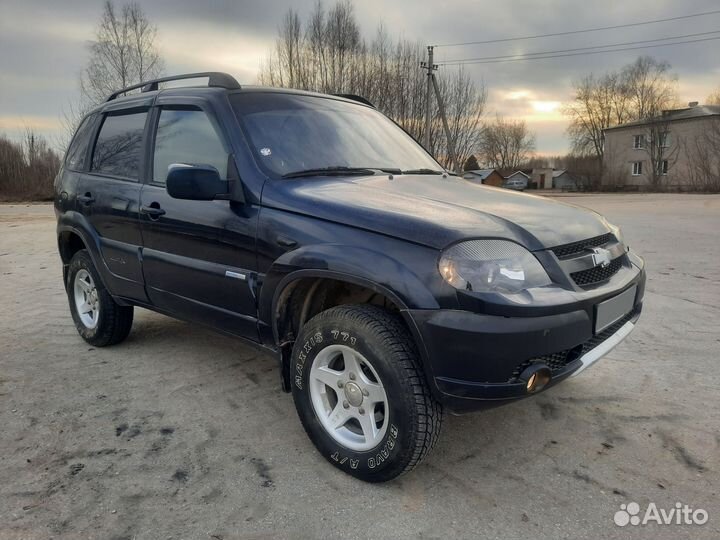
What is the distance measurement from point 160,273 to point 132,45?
29112mm

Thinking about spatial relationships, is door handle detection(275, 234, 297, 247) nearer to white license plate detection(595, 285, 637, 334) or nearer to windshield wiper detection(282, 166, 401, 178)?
windshield wiper detection(282, 166, 401, 178)

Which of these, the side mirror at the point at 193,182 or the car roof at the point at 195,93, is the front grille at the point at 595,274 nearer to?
the side mirror at the point at 193,182

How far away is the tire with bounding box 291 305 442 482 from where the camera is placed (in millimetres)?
2311

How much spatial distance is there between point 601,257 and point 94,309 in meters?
3.88

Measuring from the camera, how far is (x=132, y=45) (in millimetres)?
28062

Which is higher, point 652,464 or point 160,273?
point 160,273

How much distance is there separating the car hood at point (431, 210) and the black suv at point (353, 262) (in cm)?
1

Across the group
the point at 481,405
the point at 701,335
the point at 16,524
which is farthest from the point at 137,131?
the point at 701,335

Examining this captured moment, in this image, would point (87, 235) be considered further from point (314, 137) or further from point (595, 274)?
point (595, 274)

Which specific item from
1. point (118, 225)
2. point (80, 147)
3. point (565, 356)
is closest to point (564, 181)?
point (80, 147)

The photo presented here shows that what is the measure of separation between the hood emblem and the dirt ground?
39.0 inches

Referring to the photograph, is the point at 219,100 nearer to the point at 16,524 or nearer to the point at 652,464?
the point at 16,524

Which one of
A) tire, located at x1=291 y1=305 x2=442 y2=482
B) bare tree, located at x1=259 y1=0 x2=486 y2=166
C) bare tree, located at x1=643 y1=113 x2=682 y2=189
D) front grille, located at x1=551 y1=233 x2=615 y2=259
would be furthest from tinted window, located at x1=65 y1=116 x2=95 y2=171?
bare tree, located at x1=643 y1=113 x2=682 y2=189
